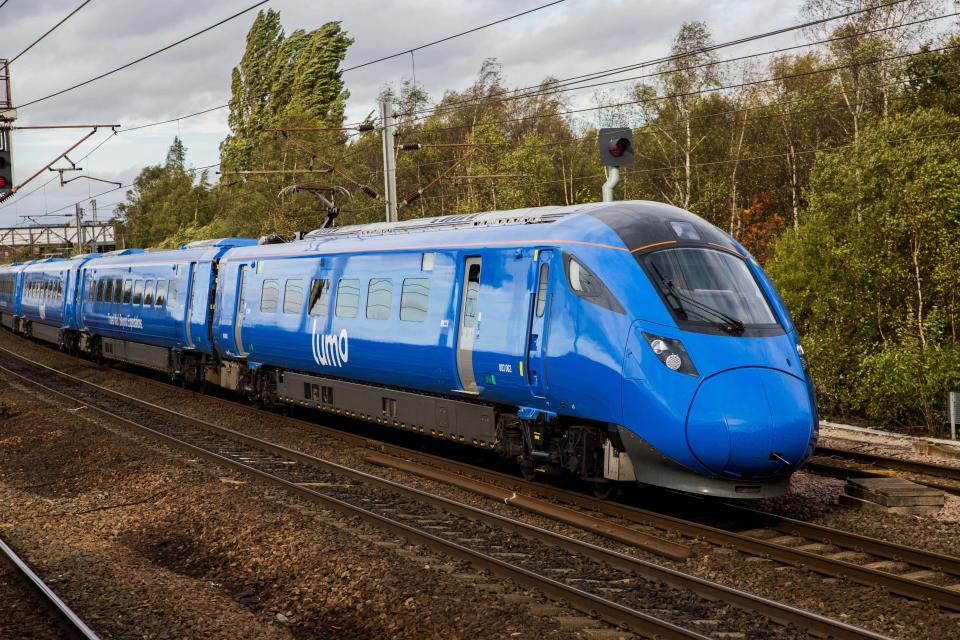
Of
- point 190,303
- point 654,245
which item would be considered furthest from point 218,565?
point 190,303

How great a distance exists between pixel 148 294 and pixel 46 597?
17573mm

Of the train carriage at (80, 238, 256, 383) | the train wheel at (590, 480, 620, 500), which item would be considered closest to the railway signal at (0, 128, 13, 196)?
the train carriage at (80, 238, 256, 383)

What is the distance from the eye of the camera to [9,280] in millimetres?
49031

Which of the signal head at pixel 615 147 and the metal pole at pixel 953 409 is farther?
the metal pole at pixel 953 409

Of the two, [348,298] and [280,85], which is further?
[280,85]

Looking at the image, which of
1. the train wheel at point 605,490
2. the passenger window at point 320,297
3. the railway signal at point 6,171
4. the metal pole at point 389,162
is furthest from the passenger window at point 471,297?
the railway signal at point 6,171

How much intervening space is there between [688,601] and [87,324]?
27.8 m

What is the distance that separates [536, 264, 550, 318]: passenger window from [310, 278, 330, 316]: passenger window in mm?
5787

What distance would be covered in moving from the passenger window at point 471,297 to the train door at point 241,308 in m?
7.99

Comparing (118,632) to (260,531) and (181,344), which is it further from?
(181,344)

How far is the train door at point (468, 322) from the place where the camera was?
12.7 m

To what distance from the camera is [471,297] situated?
508 inches

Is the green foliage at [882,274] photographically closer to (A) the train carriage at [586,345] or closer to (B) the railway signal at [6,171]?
(A) the train carriage at [586,345]

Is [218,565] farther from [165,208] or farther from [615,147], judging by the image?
[165,208]
